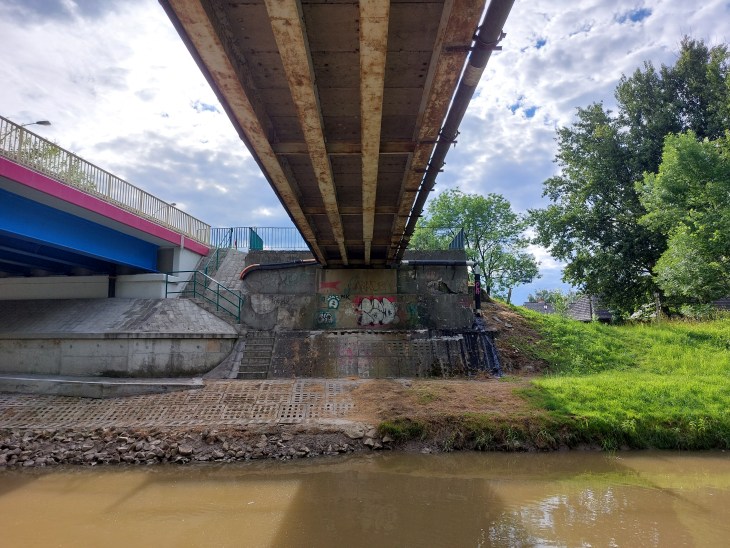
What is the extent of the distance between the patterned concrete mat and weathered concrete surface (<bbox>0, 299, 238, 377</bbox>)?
85.9 inches

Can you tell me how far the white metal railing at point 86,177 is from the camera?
468 inches

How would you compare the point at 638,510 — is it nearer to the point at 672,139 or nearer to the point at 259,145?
the point at 259,145

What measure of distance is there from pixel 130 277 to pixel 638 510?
59.7 feet

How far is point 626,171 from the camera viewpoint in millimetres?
26469

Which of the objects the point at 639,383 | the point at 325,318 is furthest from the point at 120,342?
the point at 639,383

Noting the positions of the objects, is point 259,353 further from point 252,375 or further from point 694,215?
point 694,215

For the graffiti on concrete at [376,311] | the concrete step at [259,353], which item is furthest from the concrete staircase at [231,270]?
the graffiti on concrete at [376,311]

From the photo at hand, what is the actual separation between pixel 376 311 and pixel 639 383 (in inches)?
331

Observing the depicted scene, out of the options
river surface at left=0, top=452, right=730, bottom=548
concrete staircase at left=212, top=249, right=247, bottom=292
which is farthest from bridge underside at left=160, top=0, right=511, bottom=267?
concrete staircase at left=212, top=249, right=247, bottom=292

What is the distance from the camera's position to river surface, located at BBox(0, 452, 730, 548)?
5676mm

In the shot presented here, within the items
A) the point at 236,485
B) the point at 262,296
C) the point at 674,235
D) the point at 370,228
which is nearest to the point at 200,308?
the point at 262,296

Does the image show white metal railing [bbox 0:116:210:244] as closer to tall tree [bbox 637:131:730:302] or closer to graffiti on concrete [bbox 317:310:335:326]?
graffiti on concrete [bbox 317:310:335:326]

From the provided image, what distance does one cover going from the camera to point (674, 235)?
18531 millimetres

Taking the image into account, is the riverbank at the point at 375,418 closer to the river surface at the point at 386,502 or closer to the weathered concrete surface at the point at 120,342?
the river surface at the point at 386,502
